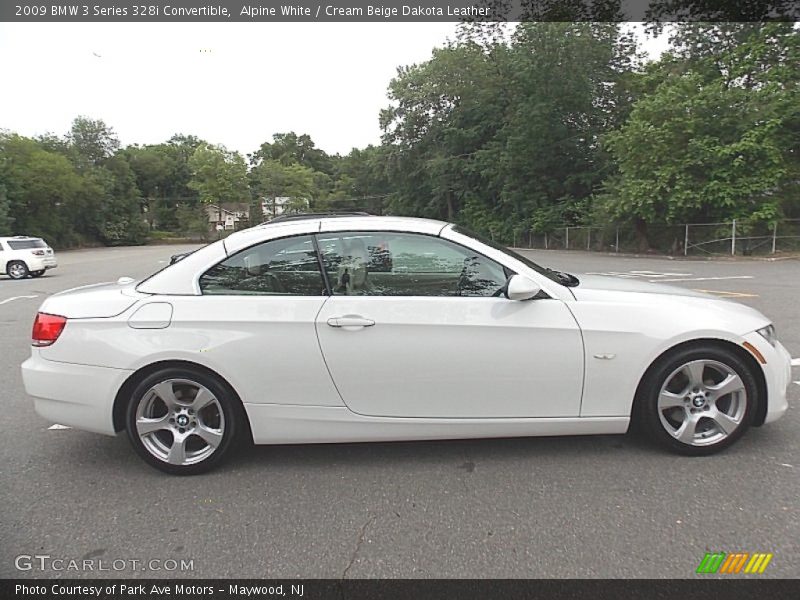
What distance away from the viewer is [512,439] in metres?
3.73

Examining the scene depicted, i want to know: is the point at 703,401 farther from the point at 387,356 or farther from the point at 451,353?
the point at 387,356

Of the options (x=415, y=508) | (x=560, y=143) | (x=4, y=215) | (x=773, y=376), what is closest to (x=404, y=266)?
(x=415, y=508)

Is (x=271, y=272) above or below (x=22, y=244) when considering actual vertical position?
above

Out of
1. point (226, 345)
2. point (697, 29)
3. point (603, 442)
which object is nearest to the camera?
point (226, 345)

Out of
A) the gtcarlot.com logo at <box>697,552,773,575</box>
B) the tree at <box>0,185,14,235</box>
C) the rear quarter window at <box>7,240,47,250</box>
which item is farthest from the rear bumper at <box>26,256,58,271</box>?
the tree at <box>0,185,14,235</box>

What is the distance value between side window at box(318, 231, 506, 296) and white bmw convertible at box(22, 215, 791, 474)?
0.01m

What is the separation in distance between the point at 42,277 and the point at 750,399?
74.0 ft

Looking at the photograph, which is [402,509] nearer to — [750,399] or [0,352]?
[750,399]

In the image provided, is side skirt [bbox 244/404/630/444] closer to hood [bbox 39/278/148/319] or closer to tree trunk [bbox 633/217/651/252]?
hood [bbox 39/278/148/319]

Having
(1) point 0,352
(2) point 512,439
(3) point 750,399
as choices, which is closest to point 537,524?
(2) point 512,439

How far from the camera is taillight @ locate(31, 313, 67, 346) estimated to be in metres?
3.31

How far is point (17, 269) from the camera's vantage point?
63.5 ft

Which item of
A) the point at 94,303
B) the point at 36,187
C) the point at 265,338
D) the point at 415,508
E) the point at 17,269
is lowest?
the point at 415,508

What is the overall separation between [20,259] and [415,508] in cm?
2140
